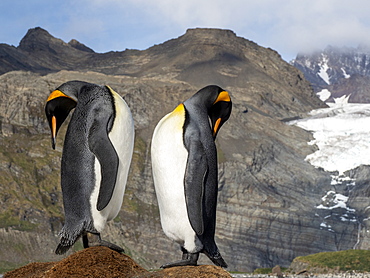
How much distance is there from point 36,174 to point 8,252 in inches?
621

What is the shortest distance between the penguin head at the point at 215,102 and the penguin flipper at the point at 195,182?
0.73 metres

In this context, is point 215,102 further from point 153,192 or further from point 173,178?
point 153,192

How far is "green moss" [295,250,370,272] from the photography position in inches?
1453

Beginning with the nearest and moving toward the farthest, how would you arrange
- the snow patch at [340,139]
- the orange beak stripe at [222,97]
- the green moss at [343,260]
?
1. the orange beak stripe at [222,97]
2. the green moss at [343,260]
3. the snow patch at [340,139]

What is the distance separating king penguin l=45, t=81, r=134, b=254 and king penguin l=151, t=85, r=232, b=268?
1.63 ft

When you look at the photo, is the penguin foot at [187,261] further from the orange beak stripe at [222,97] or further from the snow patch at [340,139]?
the snow patch at [340,139]

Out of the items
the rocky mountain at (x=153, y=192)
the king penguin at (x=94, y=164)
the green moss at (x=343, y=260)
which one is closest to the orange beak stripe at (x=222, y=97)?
the king penguin at (x=94, y=164)

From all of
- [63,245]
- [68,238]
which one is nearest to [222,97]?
[68,238]

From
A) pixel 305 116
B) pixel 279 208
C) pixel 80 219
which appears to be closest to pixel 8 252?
pixel 279 208

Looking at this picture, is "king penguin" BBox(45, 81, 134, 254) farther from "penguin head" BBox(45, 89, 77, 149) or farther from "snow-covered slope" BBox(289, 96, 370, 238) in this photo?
"snow-covered slope" BBox(289, 96, 370, 238)

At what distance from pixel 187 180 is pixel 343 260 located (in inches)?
1360

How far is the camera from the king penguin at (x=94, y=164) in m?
6.62

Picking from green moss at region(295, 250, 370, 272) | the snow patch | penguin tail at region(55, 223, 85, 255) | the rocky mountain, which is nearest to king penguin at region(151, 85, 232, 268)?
penguin tail at region(55, 223, 85, 255)

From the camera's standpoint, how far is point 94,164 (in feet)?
22.2
